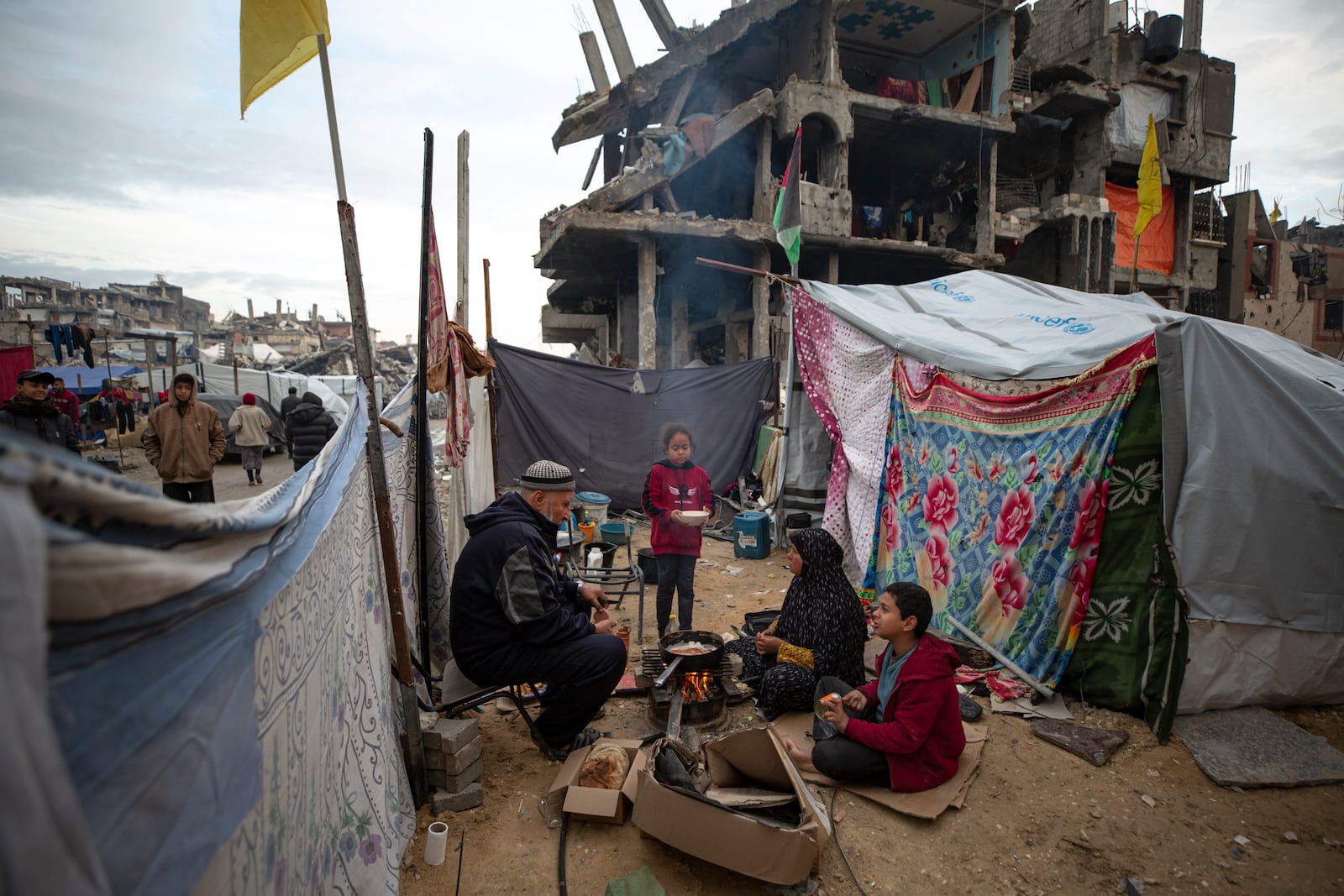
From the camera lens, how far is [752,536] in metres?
7.82

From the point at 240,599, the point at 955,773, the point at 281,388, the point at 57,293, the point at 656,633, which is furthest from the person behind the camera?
the point at 57,293

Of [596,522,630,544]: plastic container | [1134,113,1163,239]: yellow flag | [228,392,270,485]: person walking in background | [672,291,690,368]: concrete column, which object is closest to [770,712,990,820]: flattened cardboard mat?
[596,522,630,544]: plastic container

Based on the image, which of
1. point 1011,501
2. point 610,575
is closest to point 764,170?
point 610,575

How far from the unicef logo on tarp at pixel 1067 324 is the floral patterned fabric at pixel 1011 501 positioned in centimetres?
106

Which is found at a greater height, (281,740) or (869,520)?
(281,740)

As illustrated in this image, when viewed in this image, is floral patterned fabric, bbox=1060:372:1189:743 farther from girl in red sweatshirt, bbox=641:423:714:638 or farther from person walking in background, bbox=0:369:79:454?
person walking in background, bbox=0:369:79:454

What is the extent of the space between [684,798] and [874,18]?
717 inches

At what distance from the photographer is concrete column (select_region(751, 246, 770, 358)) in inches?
547

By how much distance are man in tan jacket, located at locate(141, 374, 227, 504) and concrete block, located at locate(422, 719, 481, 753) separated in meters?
4.48

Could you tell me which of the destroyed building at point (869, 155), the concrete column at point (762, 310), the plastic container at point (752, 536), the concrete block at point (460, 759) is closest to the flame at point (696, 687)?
the concrete block at point (460, 759)

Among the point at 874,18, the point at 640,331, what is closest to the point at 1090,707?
the point at 640,331

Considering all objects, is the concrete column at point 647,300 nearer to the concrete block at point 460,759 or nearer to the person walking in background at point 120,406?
the concrete block at point 460,759

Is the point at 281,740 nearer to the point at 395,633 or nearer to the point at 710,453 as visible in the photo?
the point at 395,633

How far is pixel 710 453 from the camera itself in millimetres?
10156
